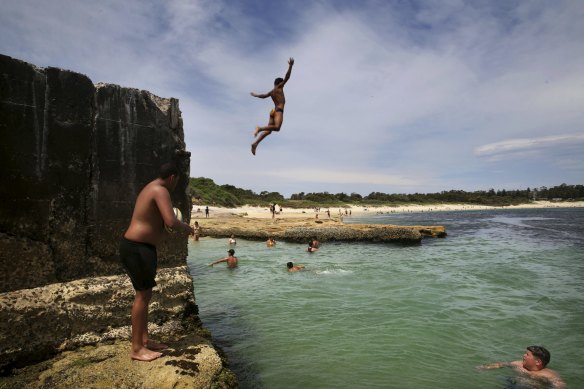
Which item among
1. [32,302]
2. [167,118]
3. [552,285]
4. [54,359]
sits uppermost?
[167,118]

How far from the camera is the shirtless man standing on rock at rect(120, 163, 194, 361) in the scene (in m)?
3.26

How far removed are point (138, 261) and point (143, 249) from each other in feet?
0.38

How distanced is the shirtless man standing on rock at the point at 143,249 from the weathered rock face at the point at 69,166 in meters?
0.83

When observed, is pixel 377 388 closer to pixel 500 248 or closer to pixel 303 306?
pixel 303 306

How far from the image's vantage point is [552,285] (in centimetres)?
A: 1110

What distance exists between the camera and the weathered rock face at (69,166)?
3.32 m

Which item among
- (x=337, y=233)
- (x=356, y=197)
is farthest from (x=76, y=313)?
(x=356, y=197)

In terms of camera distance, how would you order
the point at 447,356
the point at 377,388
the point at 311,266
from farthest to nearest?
the point at 311,266 < the point at 447,356 < the point at 377,388

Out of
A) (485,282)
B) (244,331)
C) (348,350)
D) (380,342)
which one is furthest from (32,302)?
(485,282)

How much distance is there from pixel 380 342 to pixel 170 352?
4.09 metres

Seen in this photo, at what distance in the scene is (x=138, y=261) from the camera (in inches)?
129

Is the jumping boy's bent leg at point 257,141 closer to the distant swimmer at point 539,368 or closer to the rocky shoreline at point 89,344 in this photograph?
the rocky shoreline at point 89,344

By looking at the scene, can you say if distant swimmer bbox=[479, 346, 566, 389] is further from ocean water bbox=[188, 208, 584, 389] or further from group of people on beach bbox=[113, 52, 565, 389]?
group of people on beach bbox=[113, 52, 565, 389]

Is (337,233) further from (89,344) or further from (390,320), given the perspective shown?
(89,344)
